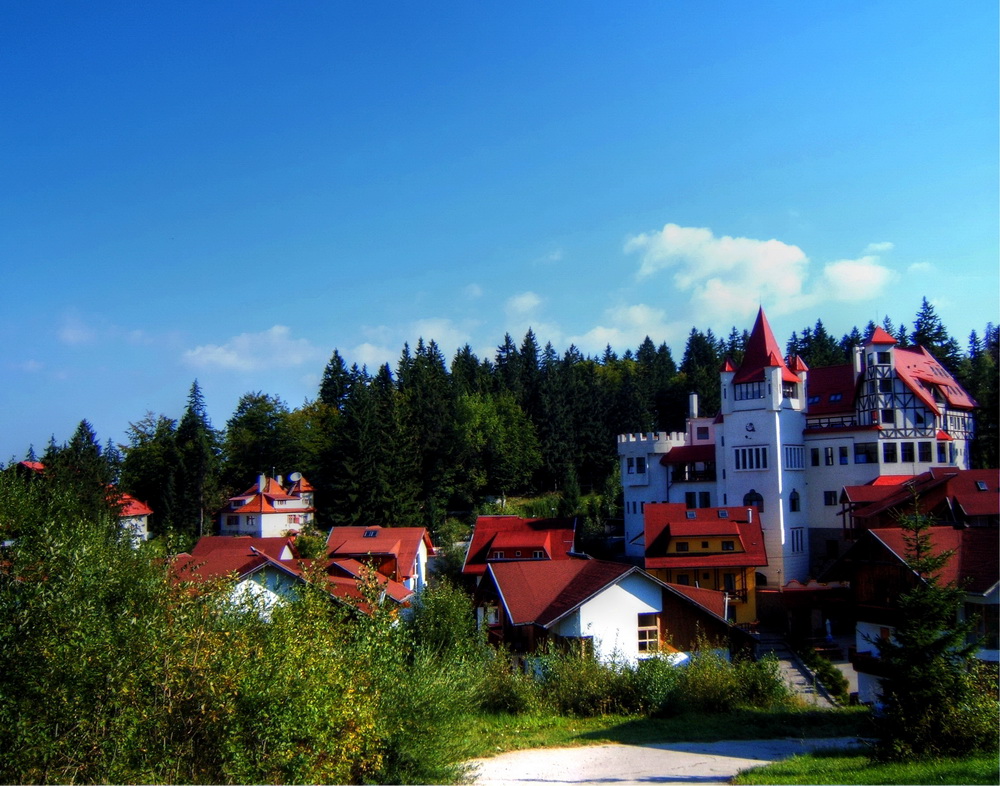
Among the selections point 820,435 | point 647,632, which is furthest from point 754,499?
point 647,632

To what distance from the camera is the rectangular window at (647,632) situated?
27.6m

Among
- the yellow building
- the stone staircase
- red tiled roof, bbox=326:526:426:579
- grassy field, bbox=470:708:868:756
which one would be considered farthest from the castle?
grassy field, bbox=470:708:868:756

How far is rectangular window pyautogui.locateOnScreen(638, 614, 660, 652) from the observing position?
27.6m

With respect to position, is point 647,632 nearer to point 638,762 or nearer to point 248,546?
point 638,762

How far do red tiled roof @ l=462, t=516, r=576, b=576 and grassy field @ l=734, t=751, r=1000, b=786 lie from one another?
1226 inches

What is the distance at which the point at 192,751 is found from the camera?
10508mm

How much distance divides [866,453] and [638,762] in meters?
34.2

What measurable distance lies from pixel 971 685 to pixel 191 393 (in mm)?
71969

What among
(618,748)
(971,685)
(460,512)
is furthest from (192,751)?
(460,512)

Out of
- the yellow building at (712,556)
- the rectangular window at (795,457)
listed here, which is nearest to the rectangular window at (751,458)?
the rectangular window at (795,457)

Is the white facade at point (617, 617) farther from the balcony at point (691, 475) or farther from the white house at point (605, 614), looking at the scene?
the balcony at point (691, 475)

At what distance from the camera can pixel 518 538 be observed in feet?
157

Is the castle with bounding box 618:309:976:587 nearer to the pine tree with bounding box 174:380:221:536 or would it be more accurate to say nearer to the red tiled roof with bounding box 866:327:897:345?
the red tiled roof with bounding box 866:327:897:345

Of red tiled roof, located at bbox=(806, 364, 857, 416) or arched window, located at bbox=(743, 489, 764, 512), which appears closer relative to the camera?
arched window, located at bbox=(743, 489, 764, 512)
